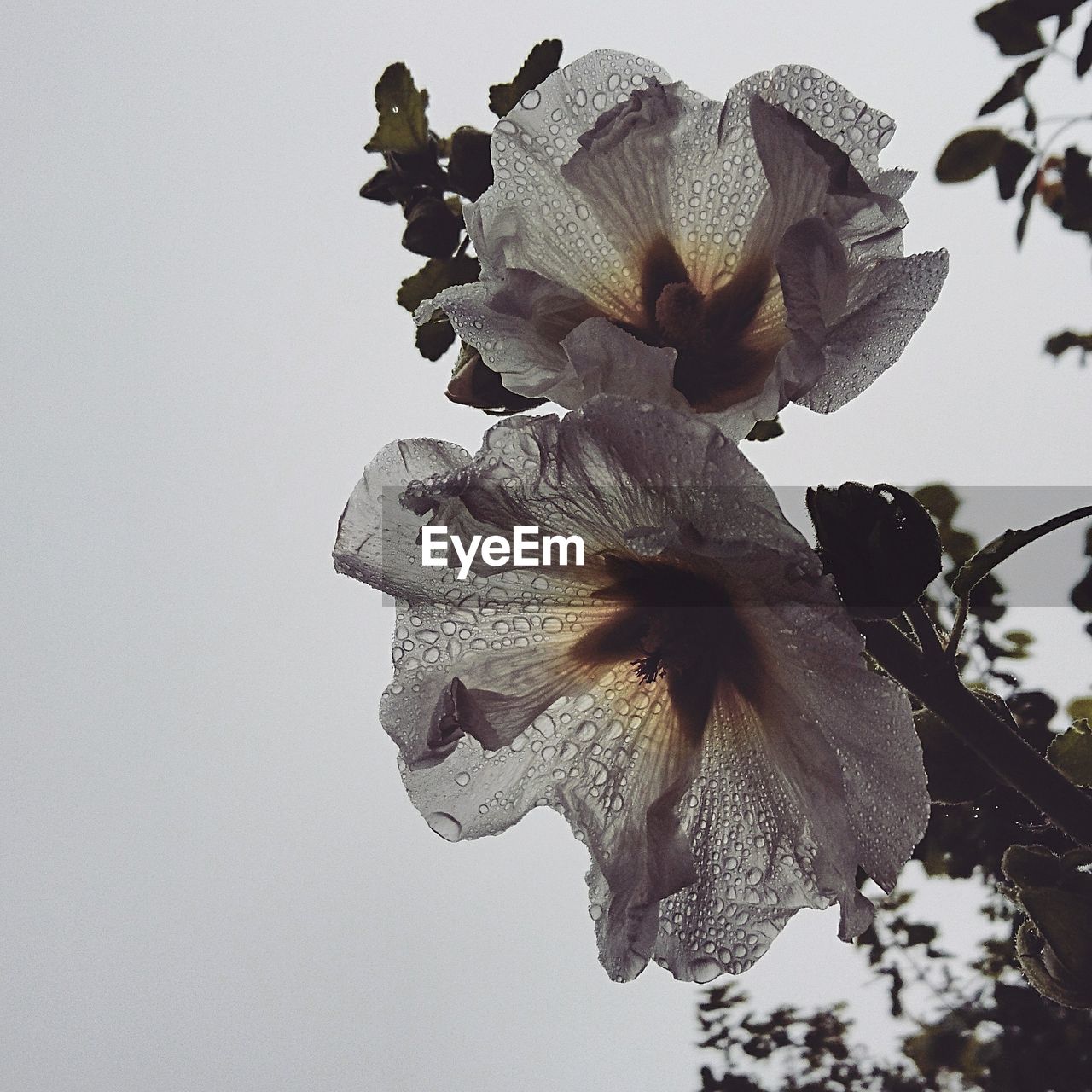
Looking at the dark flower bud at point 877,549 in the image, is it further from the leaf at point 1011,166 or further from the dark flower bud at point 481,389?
the leaf at point 1011,166

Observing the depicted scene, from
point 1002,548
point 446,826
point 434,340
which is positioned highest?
point 434,340

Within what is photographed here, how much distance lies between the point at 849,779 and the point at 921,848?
567 millimetres

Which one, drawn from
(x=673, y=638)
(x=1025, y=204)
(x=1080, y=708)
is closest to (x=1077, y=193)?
(x=1025, y=204)

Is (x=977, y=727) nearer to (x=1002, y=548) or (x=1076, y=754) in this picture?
(x=1002, y=548)

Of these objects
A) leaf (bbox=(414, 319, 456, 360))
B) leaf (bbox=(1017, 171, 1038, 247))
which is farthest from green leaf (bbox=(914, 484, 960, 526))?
leaf (bbox=(414, 319, 456, 360))

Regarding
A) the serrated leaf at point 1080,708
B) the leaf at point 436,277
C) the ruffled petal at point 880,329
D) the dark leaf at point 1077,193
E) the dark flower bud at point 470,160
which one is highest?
the dark leaf at point 1077,193

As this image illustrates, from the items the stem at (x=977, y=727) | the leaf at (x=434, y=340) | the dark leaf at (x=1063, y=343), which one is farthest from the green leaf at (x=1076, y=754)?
the dark leaf at (x=1063, y=343)

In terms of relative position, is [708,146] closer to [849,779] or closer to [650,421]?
[650,421]

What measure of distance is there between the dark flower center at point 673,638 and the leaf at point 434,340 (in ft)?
0.90

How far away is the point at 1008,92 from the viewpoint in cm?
100

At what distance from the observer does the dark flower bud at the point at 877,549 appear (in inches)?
18.6

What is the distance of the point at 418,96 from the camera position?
30.0 inches

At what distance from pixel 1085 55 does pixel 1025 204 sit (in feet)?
0.60

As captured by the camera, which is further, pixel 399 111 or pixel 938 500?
pixel 938 500
